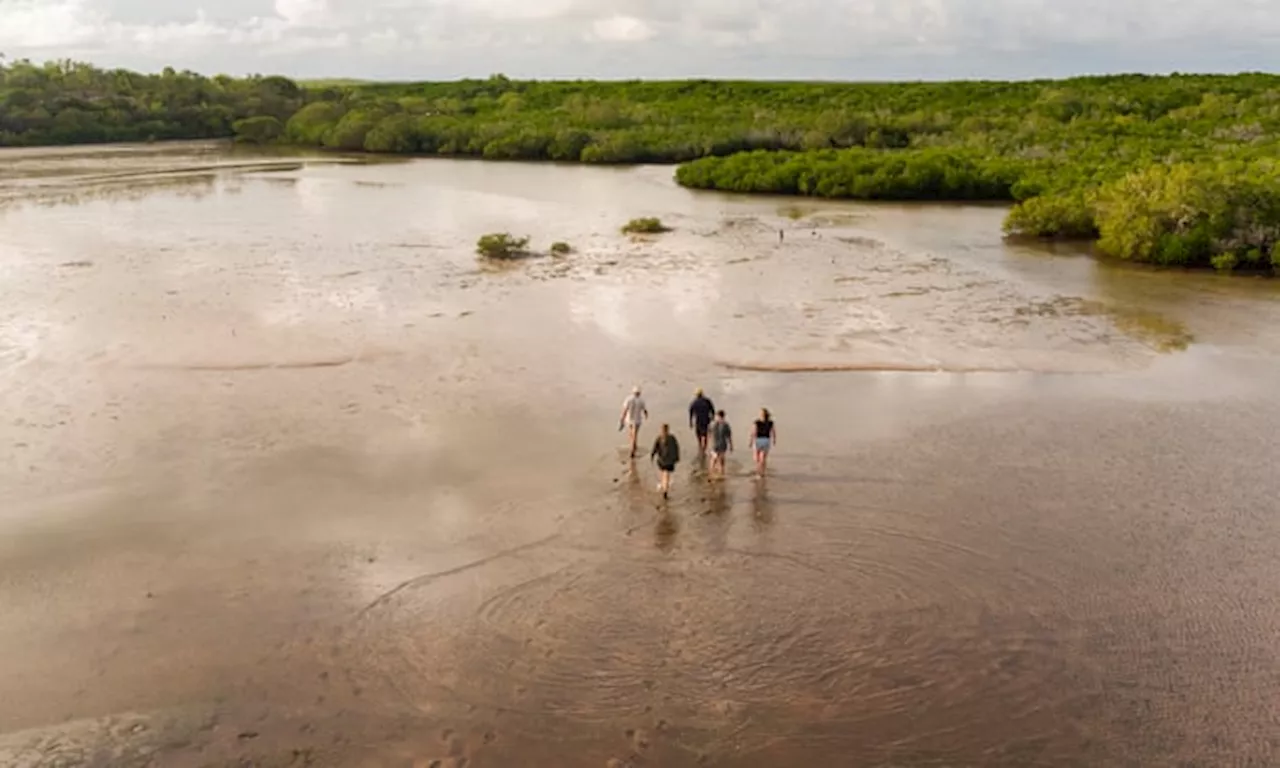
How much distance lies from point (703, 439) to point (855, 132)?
2334 inches

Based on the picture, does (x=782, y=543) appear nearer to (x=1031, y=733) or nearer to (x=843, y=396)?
(x=1031, y=733)

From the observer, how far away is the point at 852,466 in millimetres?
17094

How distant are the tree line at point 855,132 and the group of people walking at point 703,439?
79.6ft

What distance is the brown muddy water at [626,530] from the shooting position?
34.2ft

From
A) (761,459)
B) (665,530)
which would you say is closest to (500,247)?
(761,459)

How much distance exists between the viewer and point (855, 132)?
72.1 m

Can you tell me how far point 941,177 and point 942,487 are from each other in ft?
129

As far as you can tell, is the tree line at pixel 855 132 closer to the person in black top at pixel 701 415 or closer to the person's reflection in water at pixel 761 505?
the person in black top at pixel 701 415

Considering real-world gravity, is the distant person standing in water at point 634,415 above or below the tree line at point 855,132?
below

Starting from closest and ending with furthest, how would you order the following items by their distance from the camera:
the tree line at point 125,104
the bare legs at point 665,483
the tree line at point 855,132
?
the bare legs at point 665,483 < the tree line at point 855,132 < the tree line at point 125,104

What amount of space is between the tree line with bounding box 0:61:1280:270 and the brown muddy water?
6578 mm

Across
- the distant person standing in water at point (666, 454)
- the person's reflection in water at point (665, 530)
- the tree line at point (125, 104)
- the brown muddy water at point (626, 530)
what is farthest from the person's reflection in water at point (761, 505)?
the tree line at point (125, 104)

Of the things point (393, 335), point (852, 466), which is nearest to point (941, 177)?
point (393, 335)

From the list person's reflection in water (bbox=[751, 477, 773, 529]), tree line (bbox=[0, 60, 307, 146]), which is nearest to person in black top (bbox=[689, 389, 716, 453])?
person's reflection in water (bbox=[751, 477, 773, 529])
